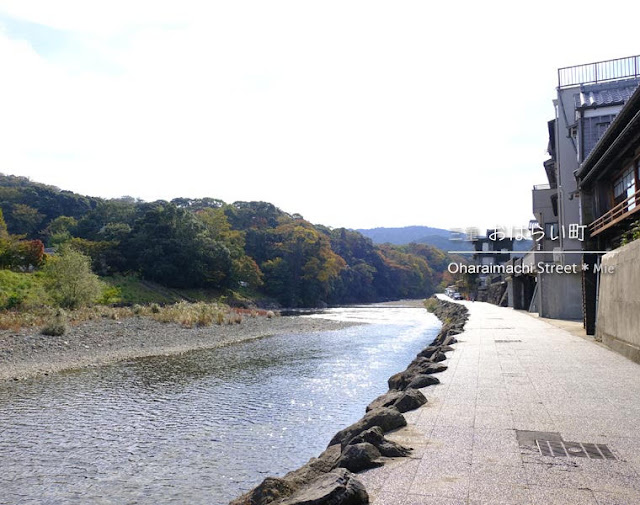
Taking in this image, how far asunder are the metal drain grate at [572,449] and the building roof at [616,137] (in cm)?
1003

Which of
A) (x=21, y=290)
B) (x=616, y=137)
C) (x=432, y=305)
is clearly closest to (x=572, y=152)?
(x=616, y=137)

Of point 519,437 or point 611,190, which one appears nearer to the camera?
point 519,437

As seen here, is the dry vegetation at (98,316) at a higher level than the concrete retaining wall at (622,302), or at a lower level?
lower

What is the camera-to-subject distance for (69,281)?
28.7 metres

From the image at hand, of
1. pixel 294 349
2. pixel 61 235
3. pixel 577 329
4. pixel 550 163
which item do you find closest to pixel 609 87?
pixel 550 163

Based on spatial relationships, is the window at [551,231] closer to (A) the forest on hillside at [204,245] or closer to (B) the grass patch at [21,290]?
(B) the grass patch at [21,290]

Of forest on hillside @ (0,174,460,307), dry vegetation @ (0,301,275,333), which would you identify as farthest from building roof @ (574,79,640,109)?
forest on hillside @ (0,174,460,307)

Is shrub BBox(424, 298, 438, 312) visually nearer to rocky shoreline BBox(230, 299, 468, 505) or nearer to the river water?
the river water

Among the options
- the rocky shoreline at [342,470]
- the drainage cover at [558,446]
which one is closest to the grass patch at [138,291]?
the rocky shoreline at [342,470]

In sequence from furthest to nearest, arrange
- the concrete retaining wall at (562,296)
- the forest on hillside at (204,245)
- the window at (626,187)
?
the forest on hillside at (204,245) < the concrete retaining wall at (562,296) < the window at (626,187)

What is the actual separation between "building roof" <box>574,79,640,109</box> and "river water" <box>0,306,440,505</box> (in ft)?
44.8

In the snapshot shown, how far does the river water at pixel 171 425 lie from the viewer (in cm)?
681

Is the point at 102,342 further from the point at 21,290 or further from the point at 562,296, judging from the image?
the point at 562,296

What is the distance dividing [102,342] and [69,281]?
10181 mm
